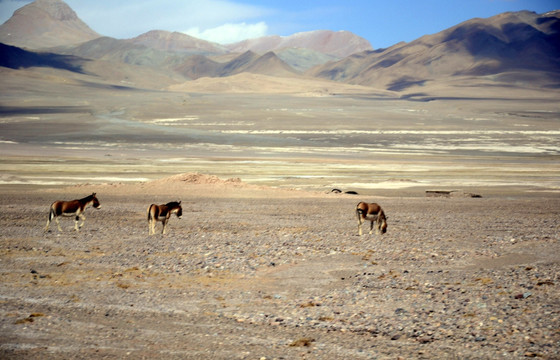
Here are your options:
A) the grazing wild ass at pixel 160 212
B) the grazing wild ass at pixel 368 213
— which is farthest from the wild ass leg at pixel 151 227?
the grazing wild ass at pixel 368 213

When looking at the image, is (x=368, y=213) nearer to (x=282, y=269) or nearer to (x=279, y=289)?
(x=282, y=269)

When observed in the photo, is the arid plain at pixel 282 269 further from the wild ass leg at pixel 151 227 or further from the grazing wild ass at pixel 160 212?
the grazing wild ass at pixel 160 212

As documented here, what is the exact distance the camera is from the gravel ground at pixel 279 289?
802cm

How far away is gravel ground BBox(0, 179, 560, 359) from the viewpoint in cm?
802

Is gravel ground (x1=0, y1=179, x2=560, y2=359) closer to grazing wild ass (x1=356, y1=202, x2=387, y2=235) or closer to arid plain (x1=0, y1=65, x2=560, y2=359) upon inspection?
arid plain (x1=0, y1=65, x2=560, y2=359)

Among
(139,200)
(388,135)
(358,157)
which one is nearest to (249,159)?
(358,157)

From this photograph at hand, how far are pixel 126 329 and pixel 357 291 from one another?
3913mm

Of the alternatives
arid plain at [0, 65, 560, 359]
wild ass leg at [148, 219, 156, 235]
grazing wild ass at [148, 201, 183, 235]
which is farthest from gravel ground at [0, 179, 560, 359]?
grazing wild ass at [148, 201, 183, 235]

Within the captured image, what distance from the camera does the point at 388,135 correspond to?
80.4 meters

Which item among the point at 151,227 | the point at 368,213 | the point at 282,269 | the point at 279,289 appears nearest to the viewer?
the point at 279,289

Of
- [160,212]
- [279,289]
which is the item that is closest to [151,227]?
[160,212]

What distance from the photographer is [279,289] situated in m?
11.0

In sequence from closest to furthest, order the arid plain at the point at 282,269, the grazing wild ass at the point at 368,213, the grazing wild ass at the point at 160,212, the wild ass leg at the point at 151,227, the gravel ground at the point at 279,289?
1. the gravel ground at the point at 279,289
2. the arid plain at the point at 282,269
3. the grazing wild ass at the point at 160,212
4. the grazing wild ass at the point at 368,213
5. the wild ass leg at the point at 151,227

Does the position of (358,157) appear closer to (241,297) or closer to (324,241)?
(324,241)
